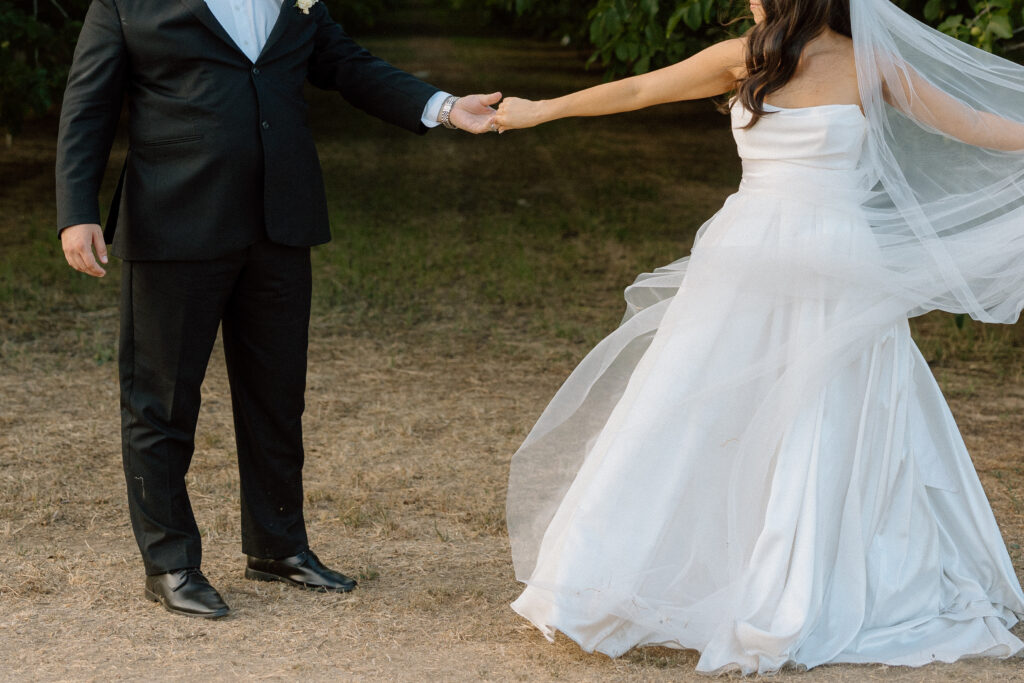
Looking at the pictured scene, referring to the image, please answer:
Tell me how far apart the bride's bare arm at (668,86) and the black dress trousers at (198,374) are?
1.01 meters

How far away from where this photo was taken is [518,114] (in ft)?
13.7

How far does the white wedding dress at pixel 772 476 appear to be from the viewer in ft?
11.6

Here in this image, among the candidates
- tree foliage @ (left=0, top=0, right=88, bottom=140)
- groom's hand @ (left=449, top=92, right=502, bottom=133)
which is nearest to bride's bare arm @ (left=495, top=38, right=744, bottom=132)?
groom's hand @ (left=449, top=92, right=502, bottom=133)

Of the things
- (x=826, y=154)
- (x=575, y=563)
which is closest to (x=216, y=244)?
(x=575, y=563)

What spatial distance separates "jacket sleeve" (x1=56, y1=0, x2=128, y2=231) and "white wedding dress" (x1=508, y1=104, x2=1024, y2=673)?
1.58 metres

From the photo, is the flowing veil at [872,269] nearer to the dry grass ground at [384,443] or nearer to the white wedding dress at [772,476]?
the white wedding dress at [772,476]

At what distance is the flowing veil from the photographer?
3615mm

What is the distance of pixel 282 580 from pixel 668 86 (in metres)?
2.07

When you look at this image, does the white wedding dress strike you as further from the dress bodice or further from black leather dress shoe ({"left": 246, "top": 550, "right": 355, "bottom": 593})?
black leather dress shoe ({"left": 246, "top": 550, "right": 355, "bottom": 593})

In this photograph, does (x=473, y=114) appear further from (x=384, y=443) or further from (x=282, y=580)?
(x=384, y=443)

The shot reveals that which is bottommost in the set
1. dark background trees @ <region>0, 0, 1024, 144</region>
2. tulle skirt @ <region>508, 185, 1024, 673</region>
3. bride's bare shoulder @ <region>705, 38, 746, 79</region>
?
tulle skirt @ <region>508, 185, 1024, 673</region>

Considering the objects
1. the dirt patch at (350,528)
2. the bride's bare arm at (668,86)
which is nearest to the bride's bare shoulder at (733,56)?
the bride's bare arm at (668,86)

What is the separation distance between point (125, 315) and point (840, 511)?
7.39 feet

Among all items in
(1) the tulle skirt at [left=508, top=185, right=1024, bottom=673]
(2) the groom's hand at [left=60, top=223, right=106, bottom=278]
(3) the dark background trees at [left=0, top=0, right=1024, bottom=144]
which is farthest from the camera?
(3) the dark background trees at [left=0, top=0, right=1024, bottom=144]
